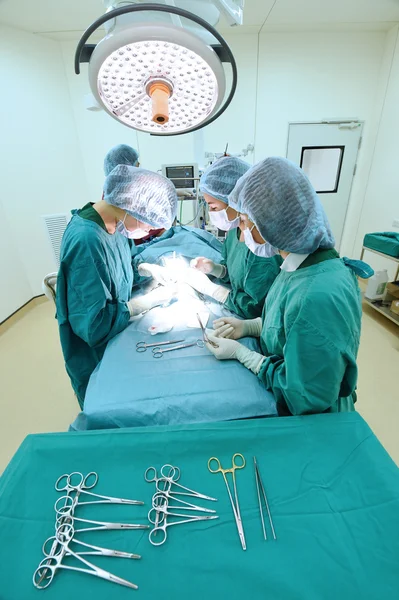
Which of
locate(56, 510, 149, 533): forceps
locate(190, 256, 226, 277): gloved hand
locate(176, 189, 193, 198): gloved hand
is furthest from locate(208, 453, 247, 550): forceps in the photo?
locate(176, 189, 193, 198): gloved hand

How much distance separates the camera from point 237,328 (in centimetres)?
135

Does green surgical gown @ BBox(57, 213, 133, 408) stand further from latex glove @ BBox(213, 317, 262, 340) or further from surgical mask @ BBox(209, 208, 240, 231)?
surgical mask @ BBox(209, 208, 240, 231)

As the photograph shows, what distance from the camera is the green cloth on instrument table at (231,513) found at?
53 cm

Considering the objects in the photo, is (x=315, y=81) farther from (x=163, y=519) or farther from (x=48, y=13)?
(x=163, y=519)

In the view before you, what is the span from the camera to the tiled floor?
6.22 feet

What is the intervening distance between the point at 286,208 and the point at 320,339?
42 cm

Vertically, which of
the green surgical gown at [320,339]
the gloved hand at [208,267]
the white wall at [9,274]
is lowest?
the white wall at [9,274]

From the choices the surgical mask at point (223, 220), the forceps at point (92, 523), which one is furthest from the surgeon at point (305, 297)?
the surgical mask at point (223, 220)

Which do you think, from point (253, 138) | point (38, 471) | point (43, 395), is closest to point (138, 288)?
point (43, 395)

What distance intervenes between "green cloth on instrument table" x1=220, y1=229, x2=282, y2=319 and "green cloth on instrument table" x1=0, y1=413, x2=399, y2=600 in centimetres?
72

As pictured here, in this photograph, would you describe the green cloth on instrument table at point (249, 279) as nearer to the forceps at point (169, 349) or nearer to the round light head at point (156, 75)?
the forceps at point (169, 349)

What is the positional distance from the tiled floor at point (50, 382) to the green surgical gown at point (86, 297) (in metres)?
0.83

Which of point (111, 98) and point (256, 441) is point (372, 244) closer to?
point (256, 441)

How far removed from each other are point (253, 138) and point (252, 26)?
3.35ft
